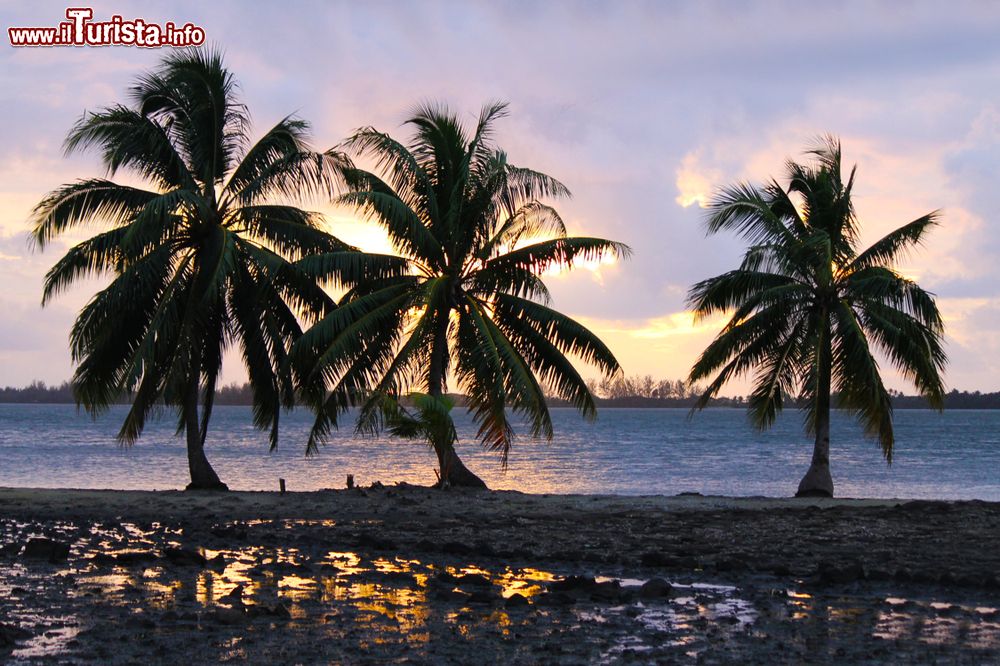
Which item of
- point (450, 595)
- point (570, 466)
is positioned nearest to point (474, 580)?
point (450, 595)

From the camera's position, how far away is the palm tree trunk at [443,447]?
869 inches

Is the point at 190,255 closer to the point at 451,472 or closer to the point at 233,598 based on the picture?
the point at 451,472

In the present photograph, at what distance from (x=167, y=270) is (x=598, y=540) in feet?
40.2

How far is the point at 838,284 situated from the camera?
75.1 ft

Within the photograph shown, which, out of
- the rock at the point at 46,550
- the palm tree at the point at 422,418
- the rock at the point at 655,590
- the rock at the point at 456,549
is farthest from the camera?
the palm tree at the point at 422,418

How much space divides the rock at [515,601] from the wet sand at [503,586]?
3 centimetres

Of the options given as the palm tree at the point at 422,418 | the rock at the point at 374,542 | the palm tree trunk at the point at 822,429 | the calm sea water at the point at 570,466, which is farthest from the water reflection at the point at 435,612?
the calm sea water at the point at 570,466

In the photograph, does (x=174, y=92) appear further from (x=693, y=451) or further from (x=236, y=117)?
(x=693, y=451)

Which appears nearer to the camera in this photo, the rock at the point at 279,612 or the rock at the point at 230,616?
the rock at the point at 230,616

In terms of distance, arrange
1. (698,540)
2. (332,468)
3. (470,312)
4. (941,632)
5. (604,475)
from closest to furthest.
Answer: (941,632), (698,540), (470,312), (604,475), (332,468)

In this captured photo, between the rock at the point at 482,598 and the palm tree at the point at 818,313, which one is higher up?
the palm tree at the point at 818,313

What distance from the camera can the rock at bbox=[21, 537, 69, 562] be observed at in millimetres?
11930

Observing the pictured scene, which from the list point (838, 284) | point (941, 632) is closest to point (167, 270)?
point (838, 284)

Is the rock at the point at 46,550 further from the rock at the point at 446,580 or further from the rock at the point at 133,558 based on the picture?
the rock at the point at 446,580
